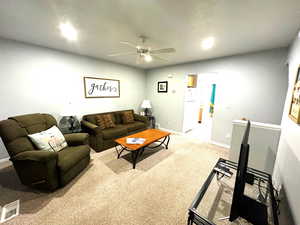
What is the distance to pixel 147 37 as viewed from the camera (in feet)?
7.01

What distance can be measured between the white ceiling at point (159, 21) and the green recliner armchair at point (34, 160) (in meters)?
1.50

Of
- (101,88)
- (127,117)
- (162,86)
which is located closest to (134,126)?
(127,117)

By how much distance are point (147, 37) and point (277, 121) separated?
126 inches

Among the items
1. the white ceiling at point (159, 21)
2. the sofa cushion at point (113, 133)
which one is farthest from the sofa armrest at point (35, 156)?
the white ceiling at point (159, 21)

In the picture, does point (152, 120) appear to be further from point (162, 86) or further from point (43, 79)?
point (43, 79)

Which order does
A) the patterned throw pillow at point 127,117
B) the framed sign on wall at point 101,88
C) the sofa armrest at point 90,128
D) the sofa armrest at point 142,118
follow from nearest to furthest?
the sofa armrest at point 90,128 → the framed sign on wall at point 101,88 → the patterned throw pillow at point 127,117 → the sofa armrest at point 142,118

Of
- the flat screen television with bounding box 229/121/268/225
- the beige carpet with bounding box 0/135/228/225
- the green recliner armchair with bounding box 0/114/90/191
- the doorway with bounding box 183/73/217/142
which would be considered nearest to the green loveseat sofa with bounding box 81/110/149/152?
the beige carpet with bounding box 0/135/228/225

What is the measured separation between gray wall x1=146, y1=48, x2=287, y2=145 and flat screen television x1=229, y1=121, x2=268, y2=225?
95.4 inches

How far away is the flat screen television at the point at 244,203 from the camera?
75cm

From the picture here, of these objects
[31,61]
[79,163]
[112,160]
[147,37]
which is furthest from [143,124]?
[31,61]

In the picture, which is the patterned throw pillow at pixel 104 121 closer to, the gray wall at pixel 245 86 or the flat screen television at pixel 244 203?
the gray wall at pixel 245 86

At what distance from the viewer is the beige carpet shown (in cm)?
136

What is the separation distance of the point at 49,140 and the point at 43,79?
157 cm

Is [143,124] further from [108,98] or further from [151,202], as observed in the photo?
[151,202]
